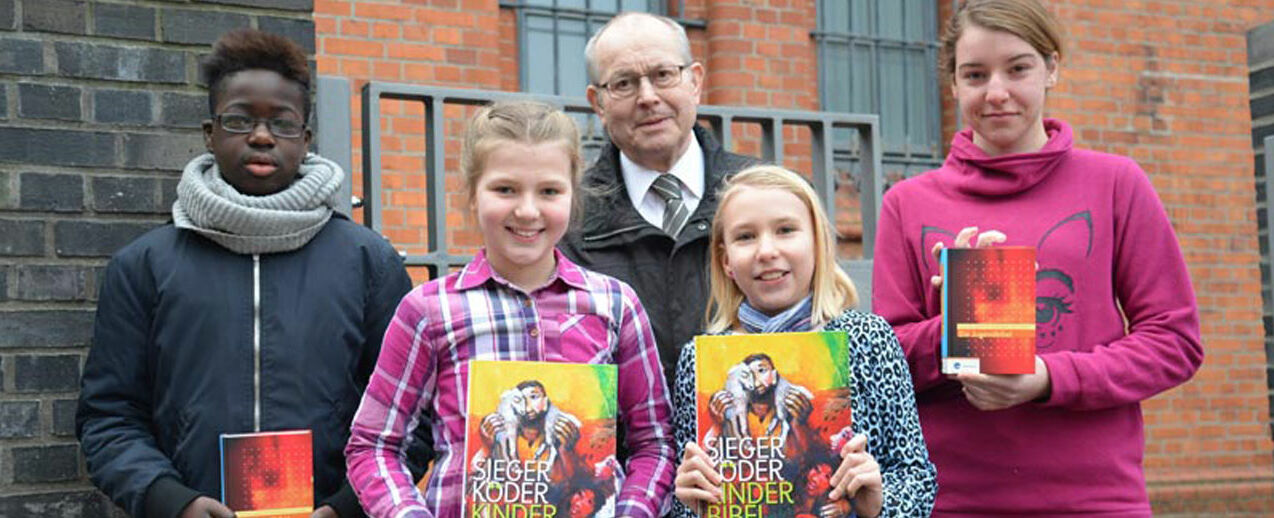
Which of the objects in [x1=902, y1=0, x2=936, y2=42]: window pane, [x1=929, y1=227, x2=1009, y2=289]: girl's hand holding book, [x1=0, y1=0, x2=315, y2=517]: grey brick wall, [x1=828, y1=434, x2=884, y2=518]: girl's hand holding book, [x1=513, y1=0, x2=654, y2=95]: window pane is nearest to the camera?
[x1=828, y1=434, x2=884, y2=518]: girl's hand holding book

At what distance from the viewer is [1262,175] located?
429 cm

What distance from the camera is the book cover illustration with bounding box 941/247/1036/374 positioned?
2.34 m

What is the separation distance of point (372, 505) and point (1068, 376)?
4.02 ft

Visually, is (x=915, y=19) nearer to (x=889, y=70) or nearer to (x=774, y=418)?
(x=889, y=70)

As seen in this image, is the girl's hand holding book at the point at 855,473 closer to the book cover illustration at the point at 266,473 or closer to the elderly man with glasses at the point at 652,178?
the elderly man with glasses at the point at 652,178

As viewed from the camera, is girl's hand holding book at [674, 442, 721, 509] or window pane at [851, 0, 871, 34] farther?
window pane at [851, 0, 871, 34]

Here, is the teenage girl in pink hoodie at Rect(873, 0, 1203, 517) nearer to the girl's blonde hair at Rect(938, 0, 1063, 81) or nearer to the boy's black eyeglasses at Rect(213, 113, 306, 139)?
the girl's blonde hair at Rect(938, 0, 1063, 81)

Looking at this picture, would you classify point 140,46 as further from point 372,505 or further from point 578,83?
point 578,83

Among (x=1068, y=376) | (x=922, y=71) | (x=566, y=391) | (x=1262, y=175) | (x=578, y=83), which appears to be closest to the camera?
(x=566, y=391)

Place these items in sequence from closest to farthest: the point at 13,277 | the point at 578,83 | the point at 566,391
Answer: the point at 566,391 → the point at 13,277 → the point at 578,83

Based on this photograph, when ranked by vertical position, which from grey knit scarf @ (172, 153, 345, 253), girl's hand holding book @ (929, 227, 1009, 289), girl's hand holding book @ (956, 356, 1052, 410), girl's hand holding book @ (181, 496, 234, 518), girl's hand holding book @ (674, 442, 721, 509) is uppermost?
grey knit scarf @ (172, 153, 345, 253)

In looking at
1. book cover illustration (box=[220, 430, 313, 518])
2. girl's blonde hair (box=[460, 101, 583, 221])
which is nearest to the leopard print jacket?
girl's blonde hair (box=[460, 101, 583, 221])

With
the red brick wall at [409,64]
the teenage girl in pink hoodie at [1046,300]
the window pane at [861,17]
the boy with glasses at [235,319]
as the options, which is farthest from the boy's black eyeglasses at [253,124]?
the window pane at [861,17]

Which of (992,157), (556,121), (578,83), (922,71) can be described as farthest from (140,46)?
(922,71)
